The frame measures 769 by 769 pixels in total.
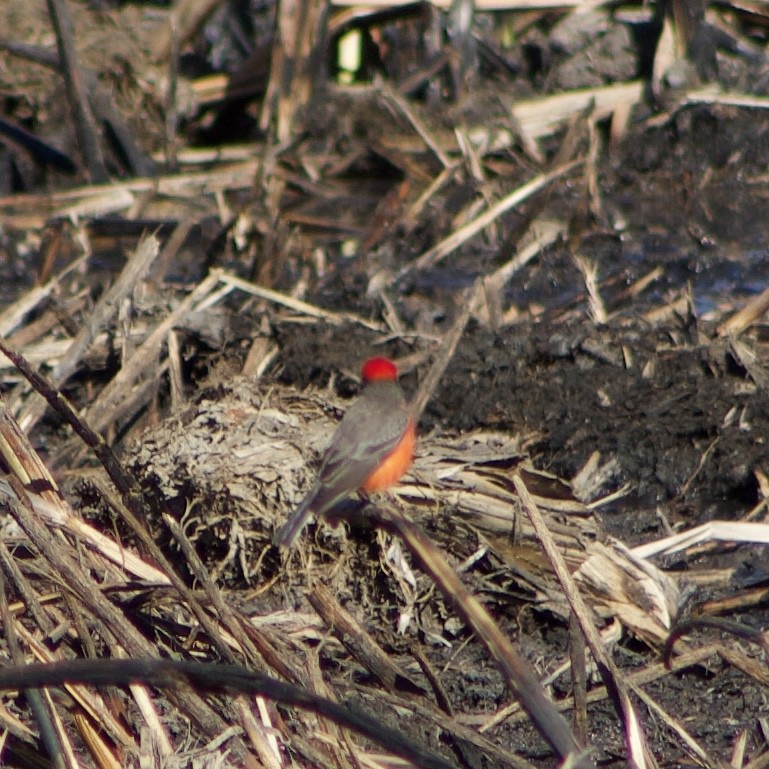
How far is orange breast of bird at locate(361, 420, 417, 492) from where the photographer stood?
5.89 metres

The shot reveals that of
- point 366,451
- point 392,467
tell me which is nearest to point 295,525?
point 366,451

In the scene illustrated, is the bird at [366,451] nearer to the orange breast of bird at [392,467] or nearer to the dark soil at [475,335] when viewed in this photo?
the orange breast of bird at [392,467]

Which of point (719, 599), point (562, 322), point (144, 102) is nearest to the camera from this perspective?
point (719, 599)

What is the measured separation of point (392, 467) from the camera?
598 cm

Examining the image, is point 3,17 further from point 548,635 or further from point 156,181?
point 548,635

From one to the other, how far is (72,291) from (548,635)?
14.4 ft

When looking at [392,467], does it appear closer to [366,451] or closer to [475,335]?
[366,451]

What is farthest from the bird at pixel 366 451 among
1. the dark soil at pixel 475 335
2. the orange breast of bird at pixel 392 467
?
the dark soil at pixel 475 335

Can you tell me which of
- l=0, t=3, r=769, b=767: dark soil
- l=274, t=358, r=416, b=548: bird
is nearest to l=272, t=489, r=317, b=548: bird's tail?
l=274, t=358, r=416, b=548: bird

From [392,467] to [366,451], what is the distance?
31 cm

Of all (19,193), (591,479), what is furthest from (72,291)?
(591,479)

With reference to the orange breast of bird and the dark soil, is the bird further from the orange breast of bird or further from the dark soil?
the dark soil

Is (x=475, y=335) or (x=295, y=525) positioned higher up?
(x=295, y=525)

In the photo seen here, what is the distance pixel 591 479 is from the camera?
6.82 meters
